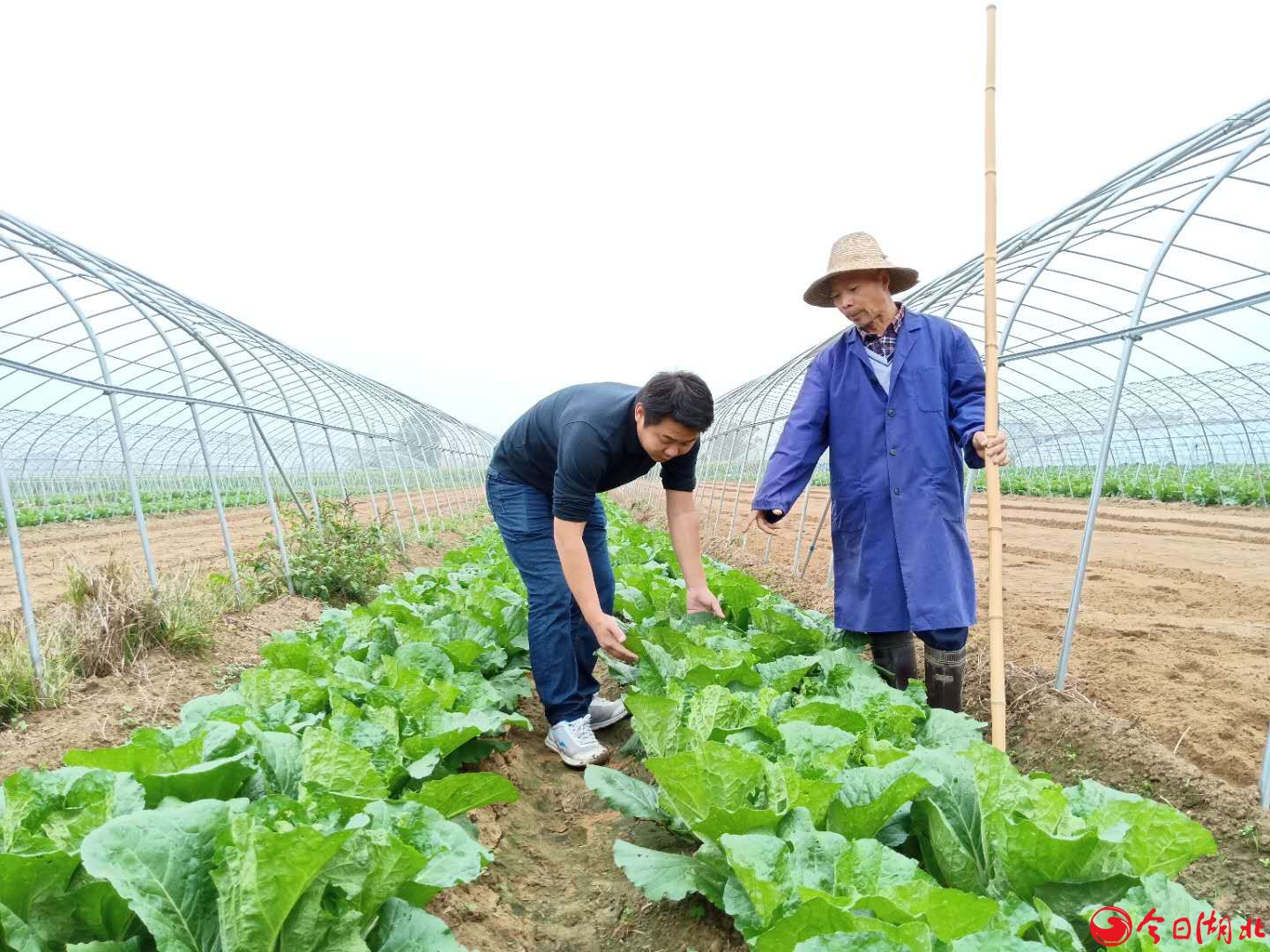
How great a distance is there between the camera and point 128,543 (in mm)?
13484

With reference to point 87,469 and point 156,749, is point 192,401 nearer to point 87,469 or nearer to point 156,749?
point 156,749

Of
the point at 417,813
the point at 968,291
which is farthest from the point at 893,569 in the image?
the point at 968,291

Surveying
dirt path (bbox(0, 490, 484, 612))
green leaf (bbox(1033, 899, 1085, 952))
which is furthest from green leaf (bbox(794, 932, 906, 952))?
dirt path (bbox(0, 490, 484, 612))

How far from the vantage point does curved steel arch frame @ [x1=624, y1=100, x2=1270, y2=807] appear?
3928mm

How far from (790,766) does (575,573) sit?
117cm

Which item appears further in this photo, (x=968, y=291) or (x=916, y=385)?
(x=968, y=291)

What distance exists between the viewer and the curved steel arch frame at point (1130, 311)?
3928 millimetres

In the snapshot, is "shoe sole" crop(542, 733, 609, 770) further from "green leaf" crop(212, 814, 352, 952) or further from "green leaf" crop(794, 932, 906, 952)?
"green leaf" crop(794, 932, 906, 952)

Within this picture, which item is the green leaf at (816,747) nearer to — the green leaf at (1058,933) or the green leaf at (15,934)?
the green leaf at (1058,933)

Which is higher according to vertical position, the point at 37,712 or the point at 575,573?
the point at 575,573

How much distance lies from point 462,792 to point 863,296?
2362 millimetres

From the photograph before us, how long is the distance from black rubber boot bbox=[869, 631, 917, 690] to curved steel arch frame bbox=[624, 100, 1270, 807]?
2.74 ft

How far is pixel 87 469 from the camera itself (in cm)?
2600
